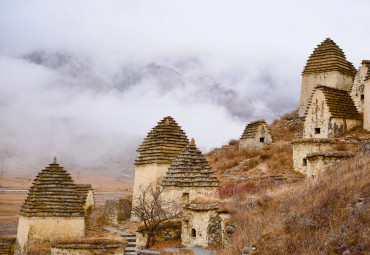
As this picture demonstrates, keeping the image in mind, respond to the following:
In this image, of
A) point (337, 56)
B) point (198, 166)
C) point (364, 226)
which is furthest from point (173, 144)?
point (337, 56)

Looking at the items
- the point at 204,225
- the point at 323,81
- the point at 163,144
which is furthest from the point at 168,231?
the point at 323,81

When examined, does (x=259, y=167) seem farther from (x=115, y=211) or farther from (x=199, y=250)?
(x=199, y=250)

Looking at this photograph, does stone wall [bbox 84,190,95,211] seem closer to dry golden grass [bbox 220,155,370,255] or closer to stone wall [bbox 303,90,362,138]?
dry golden grass [bbox 220,155,370,255]

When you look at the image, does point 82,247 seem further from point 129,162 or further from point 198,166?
point 129,162

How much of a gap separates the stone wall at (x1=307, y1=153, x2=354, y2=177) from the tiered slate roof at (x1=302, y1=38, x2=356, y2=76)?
59.7 ft

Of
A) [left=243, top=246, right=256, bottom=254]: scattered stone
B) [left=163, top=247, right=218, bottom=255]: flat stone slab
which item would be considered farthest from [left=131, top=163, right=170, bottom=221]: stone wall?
[left=243, top=246, right=256, bottom=254]: scattered stone

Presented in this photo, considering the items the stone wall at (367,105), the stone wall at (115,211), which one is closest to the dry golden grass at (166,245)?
the stone wall at (115,211)

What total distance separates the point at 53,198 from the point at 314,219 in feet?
42.7

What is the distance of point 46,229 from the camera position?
17.8 metres

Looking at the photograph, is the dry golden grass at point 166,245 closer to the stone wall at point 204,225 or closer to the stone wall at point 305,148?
the stone wall at point 204,225

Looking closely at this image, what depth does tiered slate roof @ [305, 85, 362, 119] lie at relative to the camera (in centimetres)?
2522

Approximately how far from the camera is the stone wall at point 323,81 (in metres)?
32.8

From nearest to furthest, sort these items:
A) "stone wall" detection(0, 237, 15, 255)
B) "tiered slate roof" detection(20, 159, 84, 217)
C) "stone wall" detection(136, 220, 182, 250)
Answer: "stone wall" detection(136, 220, 182, 250) → "tiered slate roof" detection(20, 159, 84, 217) → "stone wall" detection(0, 237, 15, 255)

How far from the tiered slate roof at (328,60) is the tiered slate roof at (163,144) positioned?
1583 centimetres
